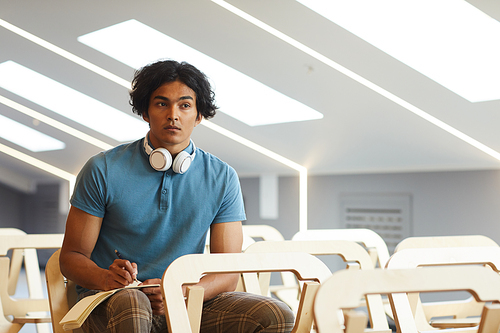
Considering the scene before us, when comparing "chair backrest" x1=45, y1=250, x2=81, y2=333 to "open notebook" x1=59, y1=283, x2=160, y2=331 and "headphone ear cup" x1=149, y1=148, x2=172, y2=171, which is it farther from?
"headphone ear cup" x1=149, y1=148, x2=172, y2=171

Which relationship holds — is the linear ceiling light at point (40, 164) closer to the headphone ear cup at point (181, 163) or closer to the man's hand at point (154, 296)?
the headphone ear cup at point (181, 163)

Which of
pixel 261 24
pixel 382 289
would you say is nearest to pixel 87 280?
pixel 382 289

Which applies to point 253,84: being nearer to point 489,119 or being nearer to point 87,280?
point 489,119

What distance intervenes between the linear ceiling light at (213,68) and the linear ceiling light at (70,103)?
3.87 feet

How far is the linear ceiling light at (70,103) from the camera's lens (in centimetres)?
451

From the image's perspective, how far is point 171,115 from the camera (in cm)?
145

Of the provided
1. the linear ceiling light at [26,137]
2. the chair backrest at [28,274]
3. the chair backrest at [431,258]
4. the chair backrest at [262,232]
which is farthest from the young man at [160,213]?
the linear ceiling light at [26,137]

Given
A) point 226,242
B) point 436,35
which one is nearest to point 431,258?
point 226,242

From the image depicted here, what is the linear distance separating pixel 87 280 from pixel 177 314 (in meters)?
0.47

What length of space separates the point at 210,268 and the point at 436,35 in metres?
2.03

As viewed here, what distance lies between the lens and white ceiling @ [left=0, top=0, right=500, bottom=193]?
2.56 m

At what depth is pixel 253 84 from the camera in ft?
12.1

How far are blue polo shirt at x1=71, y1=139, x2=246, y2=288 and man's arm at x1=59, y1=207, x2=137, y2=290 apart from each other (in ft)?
0.11

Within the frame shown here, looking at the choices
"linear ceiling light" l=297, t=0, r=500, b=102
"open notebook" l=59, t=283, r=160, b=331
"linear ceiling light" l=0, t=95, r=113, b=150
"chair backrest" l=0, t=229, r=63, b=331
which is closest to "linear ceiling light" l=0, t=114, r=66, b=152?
"linear ceiling light" l=0, t=95, r=113, b=150
